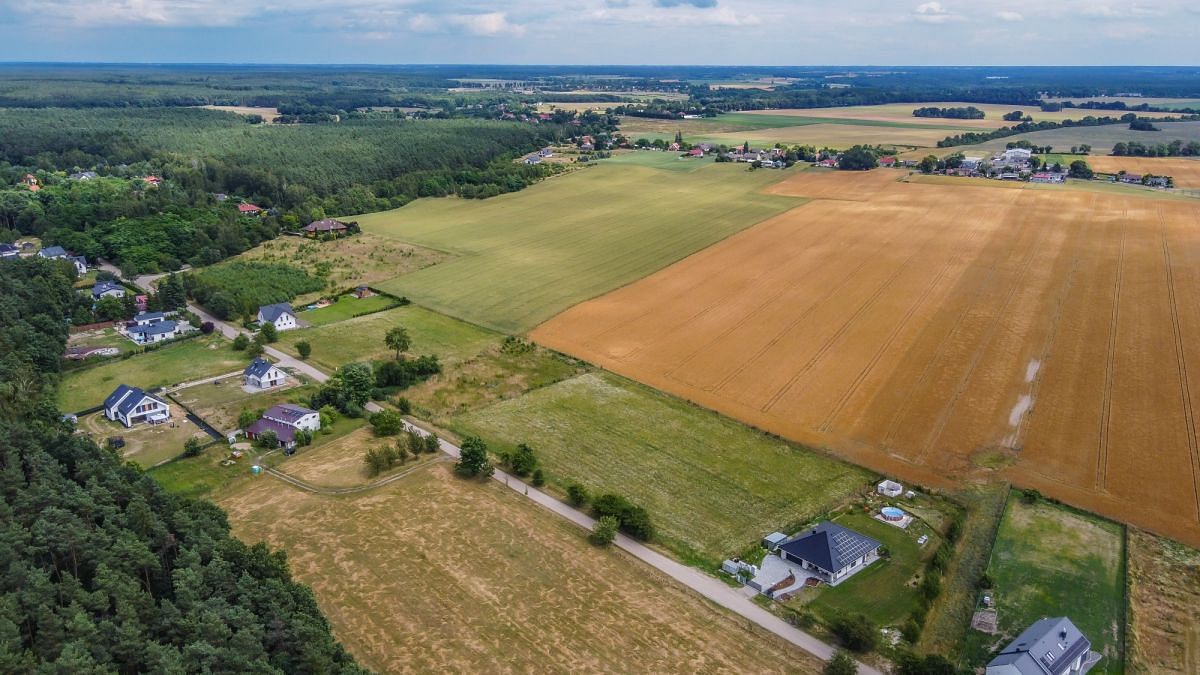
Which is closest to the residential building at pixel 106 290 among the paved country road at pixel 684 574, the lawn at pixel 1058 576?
the paved country road at pixel 684 574

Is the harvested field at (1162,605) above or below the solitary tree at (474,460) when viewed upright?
below

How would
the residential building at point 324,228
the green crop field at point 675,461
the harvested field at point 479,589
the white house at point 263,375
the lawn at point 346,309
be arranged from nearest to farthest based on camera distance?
the harvested field at point 479,589, the green crop field at point 675,461, the white house at point 263,375, the lawn at point 346,309, the residential building at point 324,228

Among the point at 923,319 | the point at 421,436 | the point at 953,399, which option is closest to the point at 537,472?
the point at 421,436

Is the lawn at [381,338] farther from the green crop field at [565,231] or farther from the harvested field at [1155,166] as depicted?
the harvested field at [1155,166]

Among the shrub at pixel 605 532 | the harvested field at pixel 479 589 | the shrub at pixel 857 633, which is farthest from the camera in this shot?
the shrub at pixel 605 532

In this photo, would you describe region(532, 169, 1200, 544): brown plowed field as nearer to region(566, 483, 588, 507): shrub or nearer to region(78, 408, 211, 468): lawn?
region(566, 483, 588, 507): shrub

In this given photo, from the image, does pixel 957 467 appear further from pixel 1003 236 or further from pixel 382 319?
pixel 1003 236

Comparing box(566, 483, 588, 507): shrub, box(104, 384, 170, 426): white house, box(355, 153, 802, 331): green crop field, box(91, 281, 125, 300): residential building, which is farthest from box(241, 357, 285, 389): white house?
box(91, 281, 125, 300): residential building

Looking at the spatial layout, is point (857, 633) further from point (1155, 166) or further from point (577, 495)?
point (1155, 166)

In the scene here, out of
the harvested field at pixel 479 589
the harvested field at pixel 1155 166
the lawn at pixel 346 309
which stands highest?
the harvested field at pixel 1155 166
